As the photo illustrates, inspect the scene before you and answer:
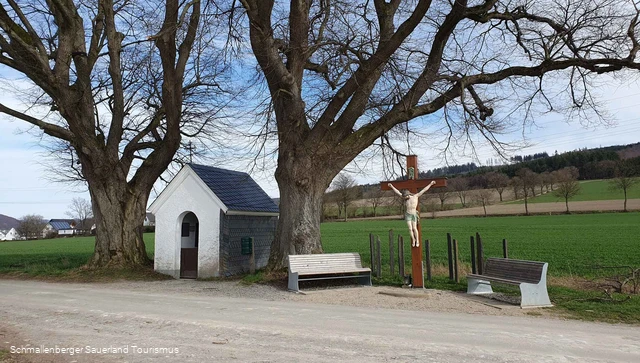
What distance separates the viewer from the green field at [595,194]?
2867 inches

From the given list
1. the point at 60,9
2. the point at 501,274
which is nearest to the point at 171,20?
the point at 60,9

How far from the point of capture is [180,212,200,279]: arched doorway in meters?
16.6

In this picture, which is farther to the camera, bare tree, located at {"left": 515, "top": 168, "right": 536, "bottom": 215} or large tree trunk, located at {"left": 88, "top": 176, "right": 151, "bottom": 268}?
bare tree, located at {"left": 515, "top": 168, "right": 536, "bottom": 215}

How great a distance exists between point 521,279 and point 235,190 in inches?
416

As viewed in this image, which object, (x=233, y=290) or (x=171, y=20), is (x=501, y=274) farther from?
(x=171, y=20)

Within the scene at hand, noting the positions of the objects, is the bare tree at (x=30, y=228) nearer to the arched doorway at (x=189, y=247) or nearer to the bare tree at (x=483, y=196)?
the bare tree at (x=483, y=196)

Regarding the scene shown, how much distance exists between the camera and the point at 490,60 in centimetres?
1334

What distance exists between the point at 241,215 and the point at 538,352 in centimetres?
1204

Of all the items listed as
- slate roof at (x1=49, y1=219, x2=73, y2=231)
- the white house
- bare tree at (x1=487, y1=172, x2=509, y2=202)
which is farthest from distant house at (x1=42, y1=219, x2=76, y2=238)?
the white house

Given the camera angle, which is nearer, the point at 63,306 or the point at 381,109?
the point at 63,306

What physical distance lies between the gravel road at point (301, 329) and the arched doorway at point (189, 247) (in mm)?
5218

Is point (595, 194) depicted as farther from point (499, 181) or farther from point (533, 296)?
point (533, 296)

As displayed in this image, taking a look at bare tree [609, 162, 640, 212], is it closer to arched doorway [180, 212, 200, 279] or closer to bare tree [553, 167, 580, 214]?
bare tree [553, 167, 580, 214]

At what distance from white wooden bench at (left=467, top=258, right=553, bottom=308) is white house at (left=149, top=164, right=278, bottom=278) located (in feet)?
25.0
